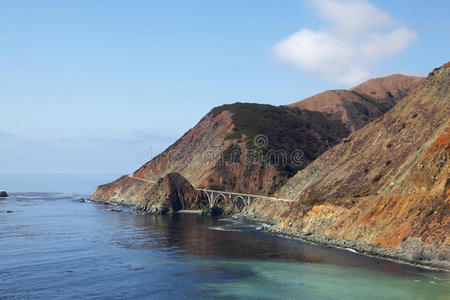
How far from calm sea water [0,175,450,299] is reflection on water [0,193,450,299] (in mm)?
135

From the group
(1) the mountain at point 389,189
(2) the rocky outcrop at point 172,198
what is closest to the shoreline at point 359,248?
(1) the mountain at point 389,189

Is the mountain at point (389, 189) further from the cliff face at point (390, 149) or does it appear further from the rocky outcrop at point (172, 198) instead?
the rocky outcrop at point (172, 198)

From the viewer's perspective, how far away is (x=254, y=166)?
18862cm

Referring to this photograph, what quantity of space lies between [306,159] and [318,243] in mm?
106419

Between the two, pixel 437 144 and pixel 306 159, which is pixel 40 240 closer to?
pixel 437 144

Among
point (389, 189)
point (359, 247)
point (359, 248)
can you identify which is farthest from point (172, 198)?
point (359, 248)

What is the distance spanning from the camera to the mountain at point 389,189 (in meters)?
75.2

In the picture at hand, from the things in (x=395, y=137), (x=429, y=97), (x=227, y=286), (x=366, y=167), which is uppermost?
(x=429, y=97)

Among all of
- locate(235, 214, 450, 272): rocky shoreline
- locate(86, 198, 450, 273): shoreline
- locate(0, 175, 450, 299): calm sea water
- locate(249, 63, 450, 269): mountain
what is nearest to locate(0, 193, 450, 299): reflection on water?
locate(0, 175, 450, 299): calm sea water

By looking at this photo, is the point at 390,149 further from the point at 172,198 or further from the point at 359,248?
the point at 172,198

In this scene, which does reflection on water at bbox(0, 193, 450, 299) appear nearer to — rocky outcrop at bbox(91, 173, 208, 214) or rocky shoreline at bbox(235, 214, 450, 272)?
rocky shoreline at bbox(235, 214, 450, 272)

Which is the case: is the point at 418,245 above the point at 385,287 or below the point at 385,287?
above

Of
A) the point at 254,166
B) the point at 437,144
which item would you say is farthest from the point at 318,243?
the point at 254,166

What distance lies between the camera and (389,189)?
293 ft
